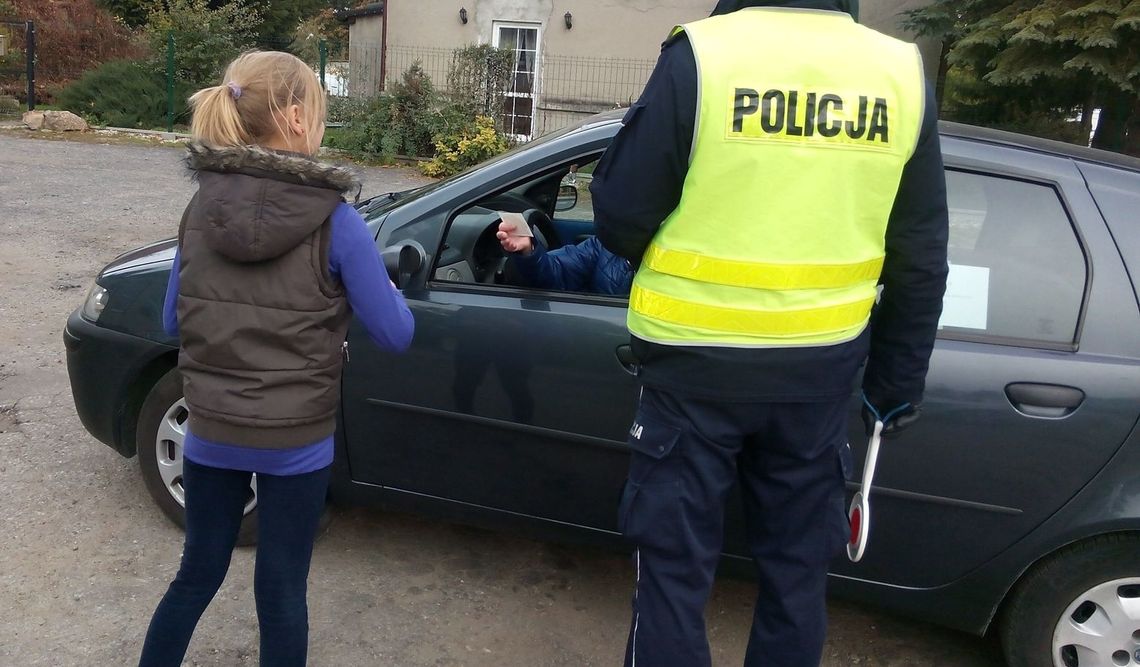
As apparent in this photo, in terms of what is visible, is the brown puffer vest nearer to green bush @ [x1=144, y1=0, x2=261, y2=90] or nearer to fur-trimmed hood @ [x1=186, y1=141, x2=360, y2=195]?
fur-trimmed hood @ [x1=186, y1=141, x2=360, y2=195]

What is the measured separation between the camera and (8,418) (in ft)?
13.8

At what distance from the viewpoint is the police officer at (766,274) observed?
1802 millimetres

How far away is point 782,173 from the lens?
1.80m

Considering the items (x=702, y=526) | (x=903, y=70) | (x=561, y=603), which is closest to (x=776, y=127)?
(x=903, y=70)

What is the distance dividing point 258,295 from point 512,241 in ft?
3.67

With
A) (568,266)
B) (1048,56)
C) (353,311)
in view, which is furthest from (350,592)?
(1048,56)

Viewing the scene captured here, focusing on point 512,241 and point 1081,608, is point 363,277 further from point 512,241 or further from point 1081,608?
point 1081,608

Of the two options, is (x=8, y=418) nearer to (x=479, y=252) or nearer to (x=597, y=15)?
(x=479, y=252)

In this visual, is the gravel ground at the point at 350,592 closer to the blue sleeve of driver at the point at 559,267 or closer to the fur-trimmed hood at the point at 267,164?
the blue sleeve of driver at the point at 559,267

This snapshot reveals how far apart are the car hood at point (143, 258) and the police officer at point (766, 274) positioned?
198 centimetres

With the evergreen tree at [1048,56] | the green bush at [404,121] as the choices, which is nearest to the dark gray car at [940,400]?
Result: the evergreen tree at [1048,56]

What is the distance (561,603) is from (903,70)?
2.06 m

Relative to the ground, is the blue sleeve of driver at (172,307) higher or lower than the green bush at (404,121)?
lower

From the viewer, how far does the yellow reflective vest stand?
1789 millimetres
